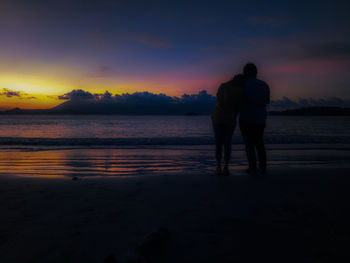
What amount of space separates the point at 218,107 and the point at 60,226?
152 inches

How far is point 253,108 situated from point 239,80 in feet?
2.30

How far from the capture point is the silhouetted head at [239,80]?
4902mm

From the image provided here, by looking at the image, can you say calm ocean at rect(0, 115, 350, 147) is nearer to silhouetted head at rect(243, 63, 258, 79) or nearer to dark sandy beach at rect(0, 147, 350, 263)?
silhouetted head at rect(243, 63, 258, 79)

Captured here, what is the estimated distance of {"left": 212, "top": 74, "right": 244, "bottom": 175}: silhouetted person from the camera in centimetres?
489

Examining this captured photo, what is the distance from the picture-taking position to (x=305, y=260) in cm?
178

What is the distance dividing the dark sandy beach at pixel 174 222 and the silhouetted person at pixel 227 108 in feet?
4.47

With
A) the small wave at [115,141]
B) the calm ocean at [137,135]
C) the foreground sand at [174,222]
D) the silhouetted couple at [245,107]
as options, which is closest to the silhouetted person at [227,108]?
the silhouetted couple at [245,107]

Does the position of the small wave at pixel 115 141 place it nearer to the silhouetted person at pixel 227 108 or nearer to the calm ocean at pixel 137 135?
the calm ocean at pixel 137 135

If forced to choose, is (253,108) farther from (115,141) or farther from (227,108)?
(115,141)

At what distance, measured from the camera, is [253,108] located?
4996 mm

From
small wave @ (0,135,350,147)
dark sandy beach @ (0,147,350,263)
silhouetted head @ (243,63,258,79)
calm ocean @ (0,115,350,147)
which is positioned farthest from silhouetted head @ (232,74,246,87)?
calm ocean @ (0,115,350,147)

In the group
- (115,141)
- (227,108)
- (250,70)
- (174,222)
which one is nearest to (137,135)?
(115,141)

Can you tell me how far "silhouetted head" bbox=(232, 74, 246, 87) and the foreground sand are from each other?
2.16 metres

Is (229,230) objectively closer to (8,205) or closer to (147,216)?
(147,216)
